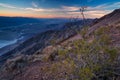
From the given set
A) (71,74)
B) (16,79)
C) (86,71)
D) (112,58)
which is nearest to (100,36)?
(112,58)

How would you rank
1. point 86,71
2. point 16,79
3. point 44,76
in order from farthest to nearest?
point 16,79 → point 44,76 → point 86,71

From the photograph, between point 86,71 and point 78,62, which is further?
point 78,62

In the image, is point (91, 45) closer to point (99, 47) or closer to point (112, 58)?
point (99, 47)

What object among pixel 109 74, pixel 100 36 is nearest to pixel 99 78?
pixel 109 74

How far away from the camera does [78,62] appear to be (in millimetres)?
6547

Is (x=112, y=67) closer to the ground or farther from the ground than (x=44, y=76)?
farther from the ground

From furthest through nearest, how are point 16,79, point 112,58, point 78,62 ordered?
point 16,79 → point 78,62 → point 112,58

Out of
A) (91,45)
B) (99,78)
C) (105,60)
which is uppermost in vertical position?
(91,45)

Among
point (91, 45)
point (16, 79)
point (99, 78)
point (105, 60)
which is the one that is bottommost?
point (16, 79)

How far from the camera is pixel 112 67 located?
20.5 feet

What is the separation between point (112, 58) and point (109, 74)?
18.1 inches

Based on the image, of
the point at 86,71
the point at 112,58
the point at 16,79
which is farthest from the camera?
A: the point at 16,79

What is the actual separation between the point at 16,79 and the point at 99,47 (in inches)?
202

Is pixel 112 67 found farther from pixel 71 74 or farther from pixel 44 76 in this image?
pixel 44 76
